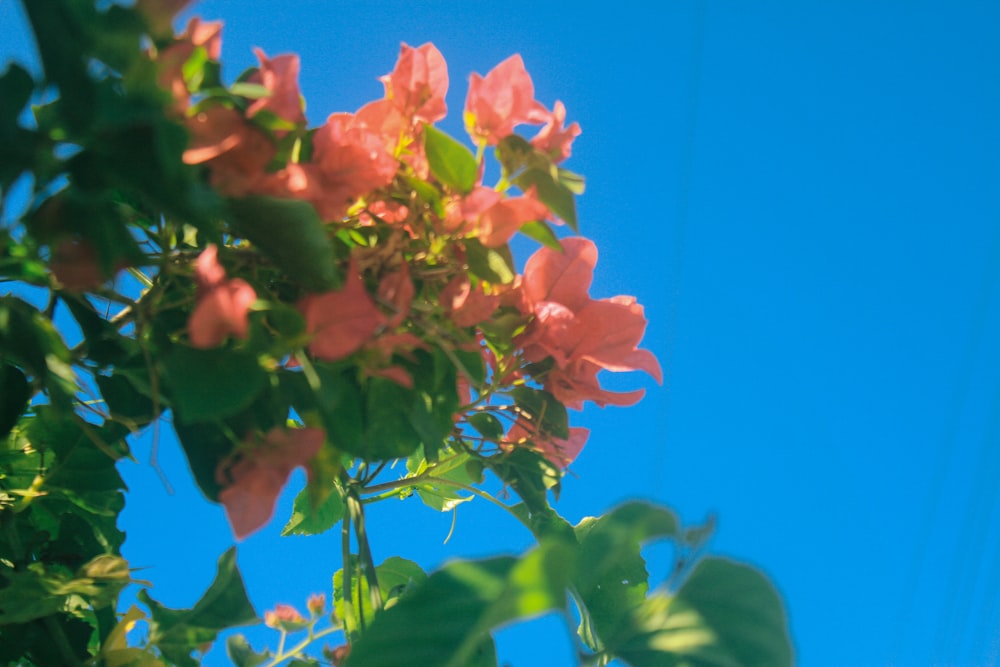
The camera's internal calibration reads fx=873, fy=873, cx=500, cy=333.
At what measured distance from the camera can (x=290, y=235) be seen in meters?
0.22

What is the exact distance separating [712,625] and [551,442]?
0.12 m

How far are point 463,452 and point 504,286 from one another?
0.08 metres

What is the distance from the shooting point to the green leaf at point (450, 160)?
0.27m

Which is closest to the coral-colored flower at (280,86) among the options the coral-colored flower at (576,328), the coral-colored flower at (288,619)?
the coral-colored flower at (576,328)

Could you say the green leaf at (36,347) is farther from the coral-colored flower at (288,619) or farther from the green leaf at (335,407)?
the coral-colored flower at (288,619)

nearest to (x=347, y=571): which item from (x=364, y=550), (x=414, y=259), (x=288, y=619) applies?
(x=364, y=550)

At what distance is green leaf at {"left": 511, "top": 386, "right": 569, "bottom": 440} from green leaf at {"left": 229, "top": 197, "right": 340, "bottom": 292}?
0.11 meters

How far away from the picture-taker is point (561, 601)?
158 mm

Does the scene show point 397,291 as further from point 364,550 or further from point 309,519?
point 309,519

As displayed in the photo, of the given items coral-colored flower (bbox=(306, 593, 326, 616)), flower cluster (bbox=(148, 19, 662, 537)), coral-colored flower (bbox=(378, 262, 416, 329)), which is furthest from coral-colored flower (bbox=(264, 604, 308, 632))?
coral-colored flower (bbox=(378, 262, 416, 329))

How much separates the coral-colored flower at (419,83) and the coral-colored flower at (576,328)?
0.06m

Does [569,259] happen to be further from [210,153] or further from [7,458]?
[7,458]

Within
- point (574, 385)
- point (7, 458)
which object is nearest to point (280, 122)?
point (574, 385)

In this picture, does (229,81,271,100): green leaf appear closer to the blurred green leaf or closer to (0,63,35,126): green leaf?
(0,63,35,126): green leaf
